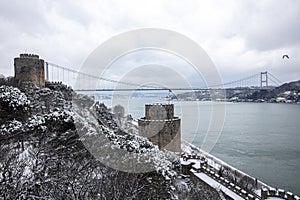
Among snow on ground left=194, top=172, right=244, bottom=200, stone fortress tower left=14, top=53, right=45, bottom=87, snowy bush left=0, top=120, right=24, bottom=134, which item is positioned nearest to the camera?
snowy bush left=0, top=120, right=24, bottom=134

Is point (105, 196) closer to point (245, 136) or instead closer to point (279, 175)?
point (279, 175)

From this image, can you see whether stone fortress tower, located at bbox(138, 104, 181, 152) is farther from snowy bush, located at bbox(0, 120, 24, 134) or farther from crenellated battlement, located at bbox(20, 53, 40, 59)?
crenellated battlement, located at bbox(20, 53, 40, 59)

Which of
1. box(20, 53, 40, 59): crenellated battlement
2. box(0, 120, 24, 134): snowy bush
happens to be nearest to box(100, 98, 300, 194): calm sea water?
box(20, 53, 40, 59): crenellated battlement

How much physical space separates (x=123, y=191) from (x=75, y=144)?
1.55 meters

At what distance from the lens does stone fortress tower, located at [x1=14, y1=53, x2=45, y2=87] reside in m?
12.9

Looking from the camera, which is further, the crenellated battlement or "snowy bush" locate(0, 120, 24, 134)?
the crenellated battlement

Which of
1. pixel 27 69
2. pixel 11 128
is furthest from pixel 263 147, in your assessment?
pixel 11 128

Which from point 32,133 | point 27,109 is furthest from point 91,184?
point 27,109

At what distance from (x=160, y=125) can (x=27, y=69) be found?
7439mm

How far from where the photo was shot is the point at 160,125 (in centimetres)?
924

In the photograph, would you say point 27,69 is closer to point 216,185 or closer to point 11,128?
point 11,128

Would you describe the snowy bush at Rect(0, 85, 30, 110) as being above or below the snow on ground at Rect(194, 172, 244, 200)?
above

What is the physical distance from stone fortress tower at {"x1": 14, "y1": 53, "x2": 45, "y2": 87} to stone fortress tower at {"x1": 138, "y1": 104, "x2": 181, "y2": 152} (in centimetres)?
651

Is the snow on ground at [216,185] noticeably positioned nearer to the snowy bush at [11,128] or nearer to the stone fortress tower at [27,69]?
the snowy bush at [11,128]
